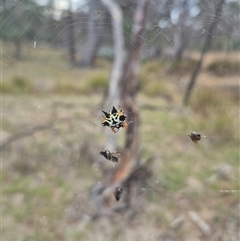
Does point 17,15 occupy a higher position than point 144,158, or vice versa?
point 17,15

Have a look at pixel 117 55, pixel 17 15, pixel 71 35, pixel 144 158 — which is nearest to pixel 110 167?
pixel 144 158

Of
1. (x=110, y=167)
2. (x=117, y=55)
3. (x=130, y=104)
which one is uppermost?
(x=117, y=55)

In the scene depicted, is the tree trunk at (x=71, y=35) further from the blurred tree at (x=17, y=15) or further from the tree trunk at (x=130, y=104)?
the tree trunk at (x=130, y=104)

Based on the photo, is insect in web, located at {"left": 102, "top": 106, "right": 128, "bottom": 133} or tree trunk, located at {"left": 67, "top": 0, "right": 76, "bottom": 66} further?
tree trunk, located at {"left": 67, "top": 0, "right": 76, "bottom": 66}

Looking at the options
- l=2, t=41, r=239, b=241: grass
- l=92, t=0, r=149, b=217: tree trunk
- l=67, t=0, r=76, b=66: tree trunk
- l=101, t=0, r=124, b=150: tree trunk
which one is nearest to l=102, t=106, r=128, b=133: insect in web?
l=2, t=41, r=239, b=241: grass

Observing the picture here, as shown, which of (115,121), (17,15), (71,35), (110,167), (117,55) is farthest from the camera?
(71,35)

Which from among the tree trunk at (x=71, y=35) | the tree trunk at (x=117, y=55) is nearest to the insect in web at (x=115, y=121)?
the tree trunk at (x=71, y=35)

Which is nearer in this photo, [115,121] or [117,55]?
[115,121]

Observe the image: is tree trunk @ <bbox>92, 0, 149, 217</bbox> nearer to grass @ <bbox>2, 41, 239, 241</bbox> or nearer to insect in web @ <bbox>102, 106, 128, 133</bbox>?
grass @ <bbox>2, 41, 239, 241</bbox>

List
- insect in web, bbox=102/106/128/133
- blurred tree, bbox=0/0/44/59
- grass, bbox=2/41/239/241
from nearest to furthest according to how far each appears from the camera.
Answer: insect in web, bbox=102/106/128/133 → blurred tree, bbox=0/0/44/59 → grass, bbox=2/41/239/241

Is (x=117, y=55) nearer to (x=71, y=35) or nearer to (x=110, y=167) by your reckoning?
(x=110, y=167)
